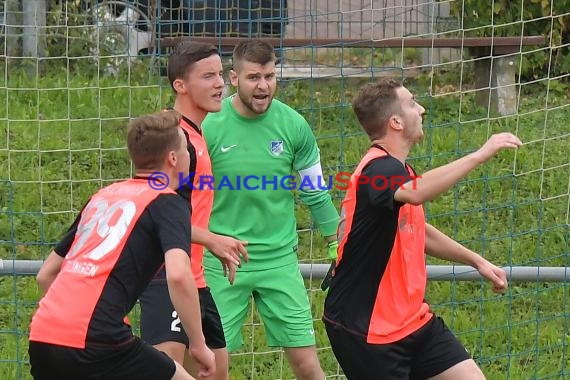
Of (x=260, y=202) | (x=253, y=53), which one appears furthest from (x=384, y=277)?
(x=253, y=53)

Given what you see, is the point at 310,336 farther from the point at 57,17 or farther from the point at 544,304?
the point at 57,17

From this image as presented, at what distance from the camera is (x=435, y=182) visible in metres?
4.82

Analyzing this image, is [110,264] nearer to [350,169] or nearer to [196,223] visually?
[196,223]

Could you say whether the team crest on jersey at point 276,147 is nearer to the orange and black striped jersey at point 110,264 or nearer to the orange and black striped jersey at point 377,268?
the orange and black striped jersey at point 377,268

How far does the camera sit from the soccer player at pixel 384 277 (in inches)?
201

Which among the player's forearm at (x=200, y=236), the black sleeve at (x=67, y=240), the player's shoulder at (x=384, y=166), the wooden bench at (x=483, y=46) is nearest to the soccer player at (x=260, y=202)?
the player's forearm at (x=200, y=236)

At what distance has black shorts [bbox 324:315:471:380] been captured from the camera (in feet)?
16.7

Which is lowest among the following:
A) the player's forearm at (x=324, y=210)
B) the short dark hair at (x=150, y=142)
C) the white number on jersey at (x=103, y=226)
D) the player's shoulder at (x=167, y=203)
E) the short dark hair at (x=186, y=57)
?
the player's forearm at (x=324, y=210)

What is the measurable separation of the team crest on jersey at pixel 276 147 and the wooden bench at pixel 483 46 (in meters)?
1.68

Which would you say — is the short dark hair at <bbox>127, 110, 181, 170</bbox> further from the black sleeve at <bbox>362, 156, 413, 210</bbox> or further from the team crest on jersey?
the team crest on jersey

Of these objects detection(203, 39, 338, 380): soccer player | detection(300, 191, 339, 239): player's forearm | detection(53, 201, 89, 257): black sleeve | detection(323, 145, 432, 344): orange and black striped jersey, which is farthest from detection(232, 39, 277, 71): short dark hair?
detection(53, 201, 89, 257): black sleeve

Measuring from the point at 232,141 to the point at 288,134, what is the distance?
286 mm

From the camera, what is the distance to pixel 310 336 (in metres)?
6.16

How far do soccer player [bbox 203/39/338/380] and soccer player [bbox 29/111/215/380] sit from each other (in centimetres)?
137
